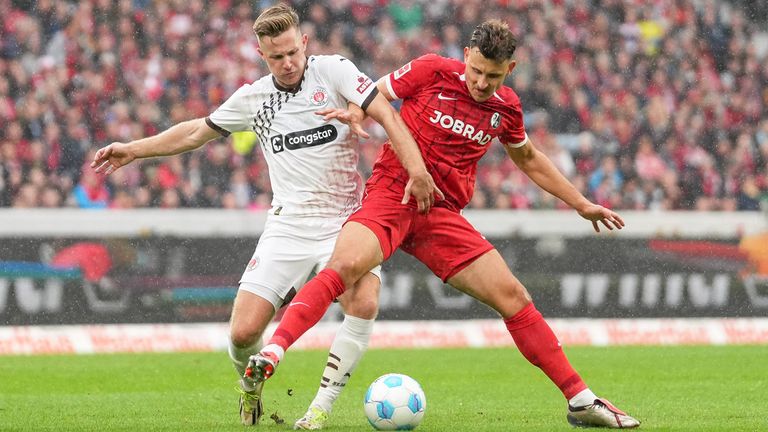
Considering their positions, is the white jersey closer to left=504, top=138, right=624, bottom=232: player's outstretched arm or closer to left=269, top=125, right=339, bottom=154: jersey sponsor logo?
left=269, top=125, right=339, bottom=154: jersey sponsor logo

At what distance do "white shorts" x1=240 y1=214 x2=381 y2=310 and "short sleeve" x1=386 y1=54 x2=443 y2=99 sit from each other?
0.79 metres

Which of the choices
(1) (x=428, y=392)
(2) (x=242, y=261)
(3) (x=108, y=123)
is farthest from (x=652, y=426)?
(3) (x=108, y=123)

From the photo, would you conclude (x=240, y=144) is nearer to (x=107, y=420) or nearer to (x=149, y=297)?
(x=149, y=297)

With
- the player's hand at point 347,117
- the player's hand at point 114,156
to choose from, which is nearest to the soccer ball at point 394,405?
the player's hand at point 347,117

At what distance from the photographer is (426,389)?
31.2ft

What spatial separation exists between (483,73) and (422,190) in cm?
68

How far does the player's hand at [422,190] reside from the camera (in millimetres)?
6238

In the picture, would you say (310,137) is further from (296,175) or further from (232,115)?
(232,115)

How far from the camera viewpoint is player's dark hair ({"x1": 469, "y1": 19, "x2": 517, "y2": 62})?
6.18 m

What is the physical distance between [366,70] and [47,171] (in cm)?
515

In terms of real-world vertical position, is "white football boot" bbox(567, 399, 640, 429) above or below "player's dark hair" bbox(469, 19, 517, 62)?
below

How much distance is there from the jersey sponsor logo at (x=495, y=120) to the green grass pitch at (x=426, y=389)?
1.63m

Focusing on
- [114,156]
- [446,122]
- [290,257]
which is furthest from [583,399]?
[114,156]

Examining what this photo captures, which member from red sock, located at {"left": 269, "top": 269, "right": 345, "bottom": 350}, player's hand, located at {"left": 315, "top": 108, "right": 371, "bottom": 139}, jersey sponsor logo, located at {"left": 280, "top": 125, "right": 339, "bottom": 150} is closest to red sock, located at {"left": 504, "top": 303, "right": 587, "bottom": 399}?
red sock, located at {"left": 269, "top": 269, "right": 345, "bottom": 350}
